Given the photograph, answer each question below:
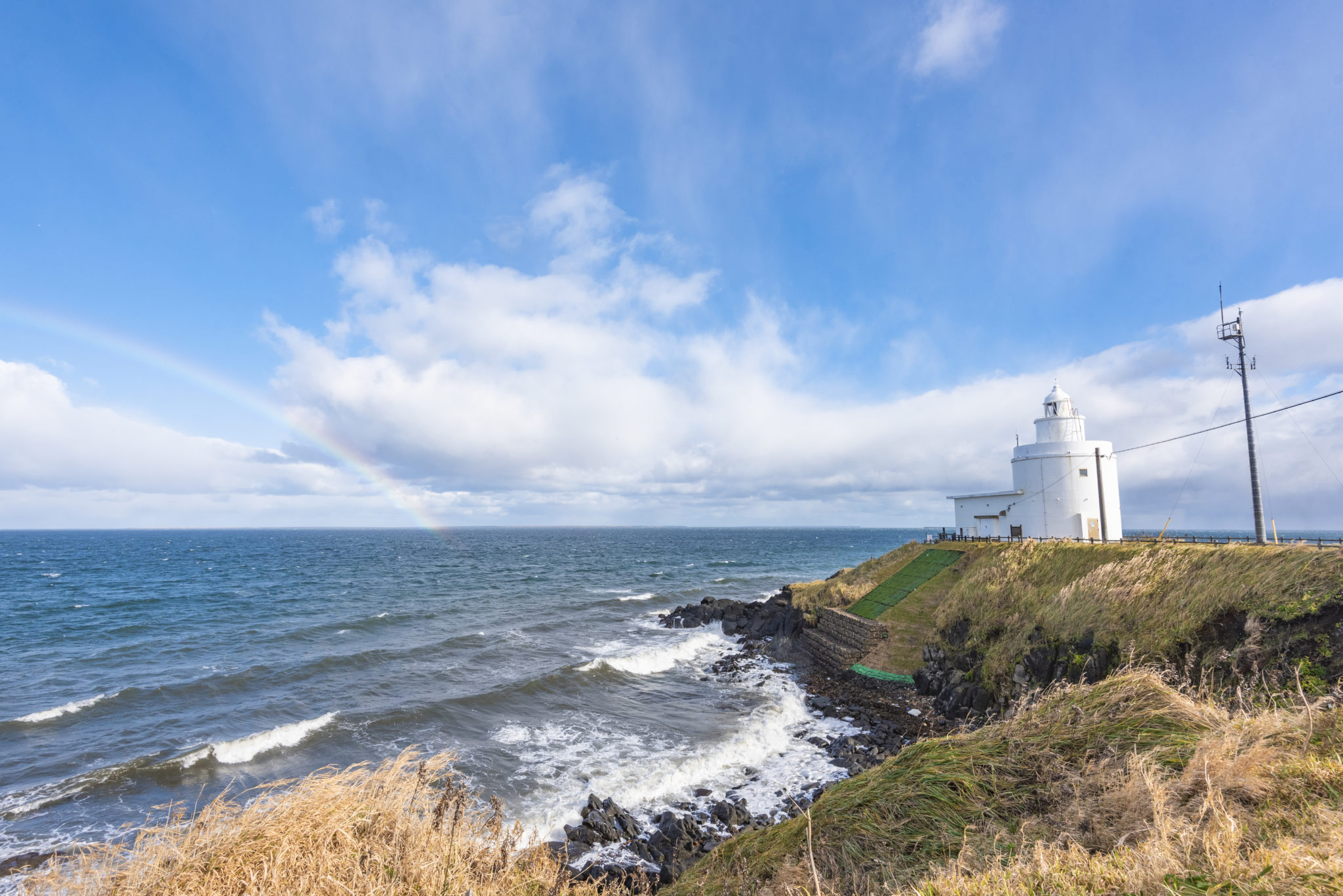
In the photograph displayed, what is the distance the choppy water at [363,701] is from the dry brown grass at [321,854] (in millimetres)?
7328

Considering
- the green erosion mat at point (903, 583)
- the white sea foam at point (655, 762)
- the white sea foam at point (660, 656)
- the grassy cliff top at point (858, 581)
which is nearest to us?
the white sea foam at point (655, 762)

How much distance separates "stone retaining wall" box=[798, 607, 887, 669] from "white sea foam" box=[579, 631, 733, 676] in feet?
19.6

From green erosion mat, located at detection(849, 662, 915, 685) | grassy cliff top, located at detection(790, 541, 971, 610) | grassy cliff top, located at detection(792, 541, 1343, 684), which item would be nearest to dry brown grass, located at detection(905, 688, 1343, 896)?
grassy cliff top, located at detection(792, 541, 1343, 684)

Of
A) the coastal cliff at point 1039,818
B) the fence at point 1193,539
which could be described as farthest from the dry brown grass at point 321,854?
the fence at point 1193,539

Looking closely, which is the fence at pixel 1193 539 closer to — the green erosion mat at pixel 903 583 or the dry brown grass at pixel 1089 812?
the green erosion mat at pixel 903 583

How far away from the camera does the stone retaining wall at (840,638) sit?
26016 millimetres

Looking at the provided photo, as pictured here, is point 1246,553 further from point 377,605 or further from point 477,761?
point 377,605

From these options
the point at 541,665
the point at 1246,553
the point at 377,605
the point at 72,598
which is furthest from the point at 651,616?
the point at 72,598

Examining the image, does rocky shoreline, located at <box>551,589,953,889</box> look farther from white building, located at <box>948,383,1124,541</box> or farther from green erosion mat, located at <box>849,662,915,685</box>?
white building, located at <box>948,383,1124,541</box>

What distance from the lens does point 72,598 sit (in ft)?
167

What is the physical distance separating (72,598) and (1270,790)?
75.0 metres

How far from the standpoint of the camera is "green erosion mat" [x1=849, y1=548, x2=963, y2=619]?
2836cm

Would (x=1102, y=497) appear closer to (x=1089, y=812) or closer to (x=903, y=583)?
(x=903, y=583)

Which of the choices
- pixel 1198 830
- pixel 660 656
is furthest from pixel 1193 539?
pixel 660 656
